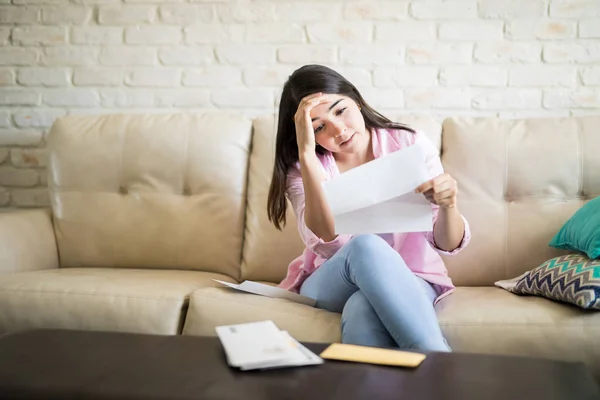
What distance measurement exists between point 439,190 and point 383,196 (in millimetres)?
133

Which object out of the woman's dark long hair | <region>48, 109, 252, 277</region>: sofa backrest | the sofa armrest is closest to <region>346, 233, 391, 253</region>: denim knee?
the woman's dark long hair

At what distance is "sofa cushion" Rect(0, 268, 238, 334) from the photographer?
1.47 meters

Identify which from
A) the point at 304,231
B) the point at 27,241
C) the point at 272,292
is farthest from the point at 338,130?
the point at 27,241

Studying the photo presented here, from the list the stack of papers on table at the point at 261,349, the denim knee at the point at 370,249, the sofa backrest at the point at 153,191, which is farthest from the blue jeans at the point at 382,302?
the sofa backrest at the point at 153,191

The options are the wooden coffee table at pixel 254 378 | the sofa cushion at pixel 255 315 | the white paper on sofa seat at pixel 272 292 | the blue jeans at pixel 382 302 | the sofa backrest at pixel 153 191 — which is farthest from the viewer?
the sofa backrest at pixel 153 191

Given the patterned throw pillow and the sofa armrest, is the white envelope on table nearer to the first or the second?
the patterned throw pillow

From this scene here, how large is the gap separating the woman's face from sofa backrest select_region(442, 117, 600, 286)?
1.50ft

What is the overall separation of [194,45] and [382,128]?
1.01 m

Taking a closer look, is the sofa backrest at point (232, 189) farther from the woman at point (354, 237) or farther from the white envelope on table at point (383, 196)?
the white envelope on table at point (383, 196)

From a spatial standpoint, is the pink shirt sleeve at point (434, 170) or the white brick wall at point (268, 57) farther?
the white brick wall at point (268, 57)

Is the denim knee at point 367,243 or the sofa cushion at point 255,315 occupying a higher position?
the denim knee at point 367,243

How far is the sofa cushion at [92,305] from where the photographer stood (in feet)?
4.83

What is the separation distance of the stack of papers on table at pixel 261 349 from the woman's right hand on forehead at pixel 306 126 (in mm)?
526

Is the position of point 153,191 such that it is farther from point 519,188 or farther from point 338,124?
point 519,188
